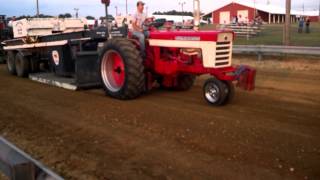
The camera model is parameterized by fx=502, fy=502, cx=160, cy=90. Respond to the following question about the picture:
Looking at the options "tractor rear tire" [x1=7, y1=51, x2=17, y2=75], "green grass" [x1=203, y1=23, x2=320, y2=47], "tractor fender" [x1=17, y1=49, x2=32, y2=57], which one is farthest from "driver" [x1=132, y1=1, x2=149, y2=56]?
"green grass" [x1=203, y1=23, x2=320, y2=47]

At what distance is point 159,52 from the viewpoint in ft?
31.1

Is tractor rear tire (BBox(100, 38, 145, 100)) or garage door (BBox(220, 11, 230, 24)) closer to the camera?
tractor rear tire (BBox(100, 38, 145, 100))

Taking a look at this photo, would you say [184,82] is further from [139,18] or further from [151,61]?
[139,18]

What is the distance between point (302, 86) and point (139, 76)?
3.79 metres

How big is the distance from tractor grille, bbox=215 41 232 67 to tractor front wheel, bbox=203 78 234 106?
327 millimetres

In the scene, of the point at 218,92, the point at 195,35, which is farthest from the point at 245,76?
the point at 195,35

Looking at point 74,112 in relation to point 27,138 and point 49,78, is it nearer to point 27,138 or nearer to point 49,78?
point 27,138

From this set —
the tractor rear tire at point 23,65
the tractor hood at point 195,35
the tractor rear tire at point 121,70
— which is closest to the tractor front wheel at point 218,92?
the tractor hood at point 195,35

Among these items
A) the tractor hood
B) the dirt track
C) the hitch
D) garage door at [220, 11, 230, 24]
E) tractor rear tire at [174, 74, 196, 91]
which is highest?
garage door at [220, 11, 230, 24]

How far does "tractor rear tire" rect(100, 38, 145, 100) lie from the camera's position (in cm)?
910

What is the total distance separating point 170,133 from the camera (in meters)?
6.75

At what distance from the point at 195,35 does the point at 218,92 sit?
1057 mm

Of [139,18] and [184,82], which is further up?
[139,18]

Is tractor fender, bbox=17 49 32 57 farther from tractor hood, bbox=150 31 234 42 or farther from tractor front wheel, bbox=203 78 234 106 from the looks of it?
tractor front wheel, bbox=203 78 234 106
